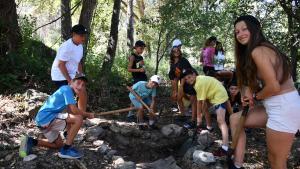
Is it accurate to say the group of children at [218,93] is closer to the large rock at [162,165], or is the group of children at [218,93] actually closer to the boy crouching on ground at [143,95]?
the boy crouching on ground at [143,95]

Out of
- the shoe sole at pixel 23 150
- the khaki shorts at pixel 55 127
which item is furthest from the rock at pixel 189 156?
the shoe sole at pixel 23 150

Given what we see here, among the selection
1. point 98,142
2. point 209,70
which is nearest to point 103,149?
point 98,142

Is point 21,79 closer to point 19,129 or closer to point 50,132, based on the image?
point 19,129

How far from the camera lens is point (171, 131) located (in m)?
7.33

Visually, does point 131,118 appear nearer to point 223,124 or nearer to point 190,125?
point 190,125

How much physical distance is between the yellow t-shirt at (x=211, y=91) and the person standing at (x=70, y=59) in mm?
1841

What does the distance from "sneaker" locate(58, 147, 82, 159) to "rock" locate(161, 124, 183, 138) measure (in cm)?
226

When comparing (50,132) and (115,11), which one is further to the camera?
(115,11)

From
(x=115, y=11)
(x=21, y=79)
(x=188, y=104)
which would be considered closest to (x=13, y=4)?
(x=21, y=79)

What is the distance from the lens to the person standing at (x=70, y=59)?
20.0ft

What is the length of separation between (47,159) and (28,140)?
13.7 inches

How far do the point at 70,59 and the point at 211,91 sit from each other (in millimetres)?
2283

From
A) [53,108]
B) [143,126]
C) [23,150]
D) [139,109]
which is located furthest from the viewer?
[139,109]

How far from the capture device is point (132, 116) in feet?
27.5
